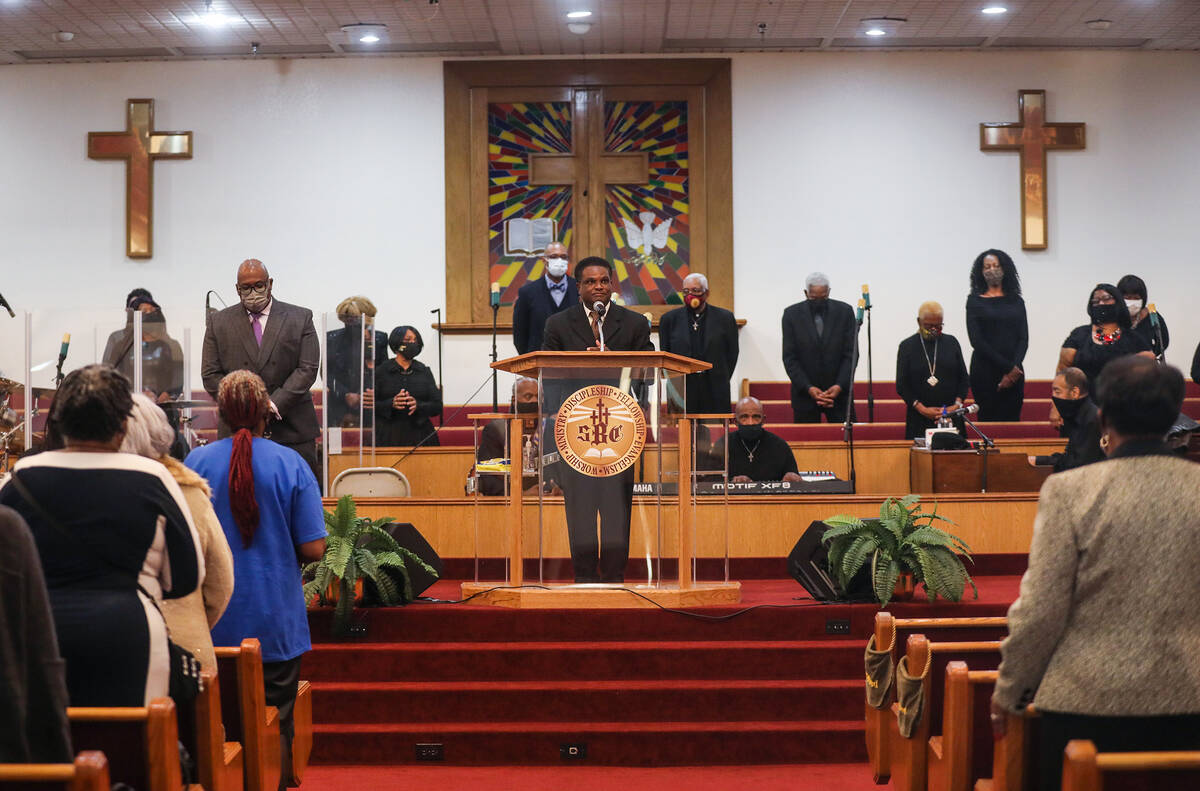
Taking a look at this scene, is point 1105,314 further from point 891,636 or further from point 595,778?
point 595,778

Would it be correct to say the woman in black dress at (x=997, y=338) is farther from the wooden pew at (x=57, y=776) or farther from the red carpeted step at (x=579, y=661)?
the wooden pew at (x=57, y=776)

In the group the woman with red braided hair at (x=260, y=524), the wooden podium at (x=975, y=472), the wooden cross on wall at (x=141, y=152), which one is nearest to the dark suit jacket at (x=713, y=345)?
the wooden podium at (x=975, y=472)

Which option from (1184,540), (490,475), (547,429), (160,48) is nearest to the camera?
(1184,540)

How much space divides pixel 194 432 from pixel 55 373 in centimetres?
81

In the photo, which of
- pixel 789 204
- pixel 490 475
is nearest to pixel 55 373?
pixel 490 475

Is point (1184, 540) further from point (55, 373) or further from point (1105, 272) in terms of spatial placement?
point (1105, 272)

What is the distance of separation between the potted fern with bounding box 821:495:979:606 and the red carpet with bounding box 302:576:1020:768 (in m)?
0.13

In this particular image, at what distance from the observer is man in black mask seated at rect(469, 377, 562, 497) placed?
509cm

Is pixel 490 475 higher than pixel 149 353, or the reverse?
pixel 149 353

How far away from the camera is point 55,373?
7.01 metres

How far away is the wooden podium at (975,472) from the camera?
665cm

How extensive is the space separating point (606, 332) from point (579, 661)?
1.31 m

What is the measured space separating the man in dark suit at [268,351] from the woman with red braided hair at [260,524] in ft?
6.92

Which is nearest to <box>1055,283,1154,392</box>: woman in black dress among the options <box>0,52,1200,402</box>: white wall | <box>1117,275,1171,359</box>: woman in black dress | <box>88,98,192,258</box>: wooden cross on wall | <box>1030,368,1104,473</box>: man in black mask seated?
<box>1117,275,1171,359</box>: woman in black dress
